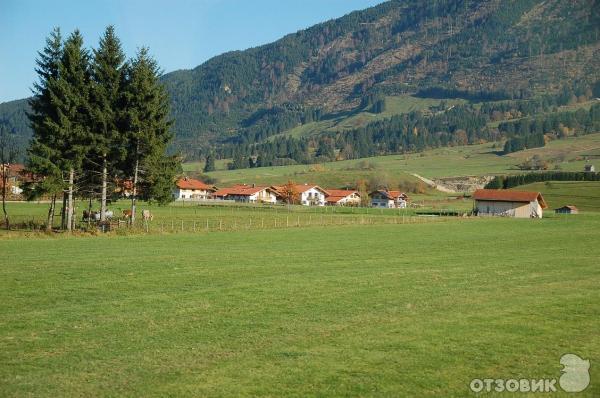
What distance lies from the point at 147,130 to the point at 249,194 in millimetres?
100496

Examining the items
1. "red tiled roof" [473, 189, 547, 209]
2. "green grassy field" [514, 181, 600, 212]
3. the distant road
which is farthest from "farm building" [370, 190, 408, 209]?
"red tiled roof" [473, 189, 547, 209]

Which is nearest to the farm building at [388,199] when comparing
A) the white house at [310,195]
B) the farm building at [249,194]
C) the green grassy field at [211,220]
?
the white house at [310,195]

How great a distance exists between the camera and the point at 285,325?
13625mm

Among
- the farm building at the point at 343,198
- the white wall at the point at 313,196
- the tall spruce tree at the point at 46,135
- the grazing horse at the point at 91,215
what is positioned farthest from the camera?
the white wall at the point at 313,196

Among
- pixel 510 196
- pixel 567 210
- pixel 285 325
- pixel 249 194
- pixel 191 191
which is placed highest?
pixel 191 191

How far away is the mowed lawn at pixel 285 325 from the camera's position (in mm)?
10039

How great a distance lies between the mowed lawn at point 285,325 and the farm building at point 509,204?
240ft

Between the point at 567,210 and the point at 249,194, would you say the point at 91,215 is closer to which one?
the point at 567,210

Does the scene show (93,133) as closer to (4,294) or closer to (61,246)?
(61,246)

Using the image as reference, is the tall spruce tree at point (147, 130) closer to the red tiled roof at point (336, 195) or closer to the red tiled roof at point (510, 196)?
the red tiled roof at point (510, 196)

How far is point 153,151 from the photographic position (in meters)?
45.6

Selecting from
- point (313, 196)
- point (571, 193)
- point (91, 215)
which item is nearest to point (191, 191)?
point (313, 196)

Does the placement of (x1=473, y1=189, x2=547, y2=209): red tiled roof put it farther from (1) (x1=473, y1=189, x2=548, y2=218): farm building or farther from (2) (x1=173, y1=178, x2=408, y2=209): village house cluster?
(2) (x1=173, y1=178, x2=408, y2=209): village house cluster

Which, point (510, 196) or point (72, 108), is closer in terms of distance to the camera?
point (72, 108)
